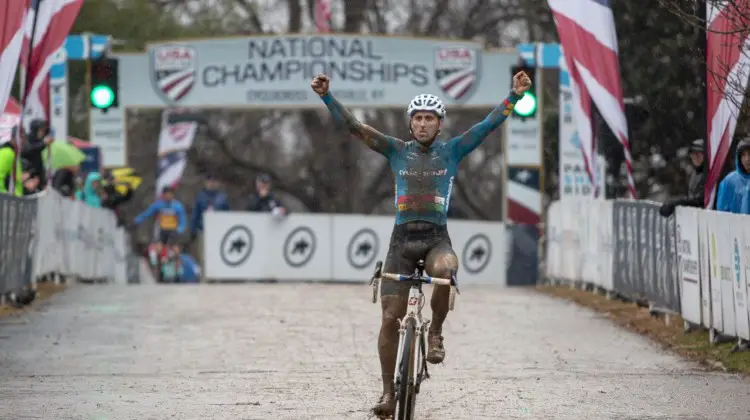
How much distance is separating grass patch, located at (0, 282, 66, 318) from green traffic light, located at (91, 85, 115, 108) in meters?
4.51

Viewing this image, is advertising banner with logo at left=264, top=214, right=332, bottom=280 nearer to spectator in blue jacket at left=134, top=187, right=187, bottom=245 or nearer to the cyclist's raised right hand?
spectator in blue jacket at left=134, top=187, right=187, bottom=245

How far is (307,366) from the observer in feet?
47.3

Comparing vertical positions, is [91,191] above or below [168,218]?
above

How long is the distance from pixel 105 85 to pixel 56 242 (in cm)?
464

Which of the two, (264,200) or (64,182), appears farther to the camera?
(264,200)

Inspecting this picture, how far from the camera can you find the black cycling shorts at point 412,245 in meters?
10.9

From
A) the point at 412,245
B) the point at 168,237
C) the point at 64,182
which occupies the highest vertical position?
the point at 64,182

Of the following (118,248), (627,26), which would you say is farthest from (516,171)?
(118,248)

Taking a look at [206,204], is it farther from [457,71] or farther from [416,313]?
[416,313]

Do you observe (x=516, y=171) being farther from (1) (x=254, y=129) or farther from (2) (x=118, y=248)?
(1) (x=254, y=129)

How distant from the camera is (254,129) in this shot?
54.1m

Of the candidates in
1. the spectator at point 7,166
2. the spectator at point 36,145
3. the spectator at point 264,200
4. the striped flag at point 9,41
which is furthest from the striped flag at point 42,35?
the spectator at point 264,200

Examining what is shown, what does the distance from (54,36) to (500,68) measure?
13.4 meters

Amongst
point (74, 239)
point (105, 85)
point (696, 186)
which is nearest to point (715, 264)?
point (696, 186)
